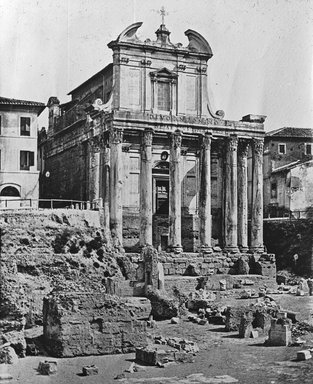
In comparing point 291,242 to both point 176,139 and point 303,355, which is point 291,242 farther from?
point 303,355

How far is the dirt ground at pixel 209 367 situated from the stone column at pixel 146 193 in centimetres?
1574

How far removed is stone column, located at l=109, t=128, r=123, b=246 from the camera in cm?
3809

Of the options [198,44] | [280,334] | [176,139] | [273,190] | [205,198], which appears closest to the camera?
[280,334]

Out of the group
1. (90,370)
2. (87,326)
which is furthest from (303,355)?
(87,326)

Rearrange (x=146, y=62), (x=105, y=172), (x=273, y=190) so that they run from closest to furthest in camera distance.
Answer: (x=146, y=62) → (x=105, y=172) → (x=273, y=190)

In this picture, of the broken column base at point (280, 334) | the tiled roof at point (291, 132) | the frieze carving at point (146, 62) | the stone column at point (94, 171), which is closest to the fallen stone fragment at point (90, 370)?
the broken column base at point (280, 334)

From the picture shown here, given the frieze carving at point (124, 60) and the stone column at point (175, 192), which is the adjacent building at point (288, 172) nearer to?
the stone column at point (175, 192)

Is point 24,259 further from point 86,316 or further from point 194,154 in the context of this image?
point 194,154

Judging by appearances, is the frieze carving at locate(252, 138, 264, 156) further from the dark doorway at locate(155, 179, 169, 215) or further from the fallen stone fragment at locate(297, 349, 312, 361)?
the fallen stone fragment at locate(297, 349, 312, 361)

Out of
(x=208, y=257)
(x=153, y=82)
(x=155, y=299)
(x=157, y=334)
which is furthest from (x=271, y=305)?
(x=153, y=82)

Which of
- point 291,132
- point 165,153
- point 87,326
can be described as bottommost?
point 87,326

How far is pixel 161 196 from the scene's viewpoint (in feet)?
149

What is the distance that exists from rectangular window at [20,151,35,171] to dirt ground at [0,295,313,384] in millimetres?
22127

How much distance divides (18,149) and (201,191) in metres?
11.8
